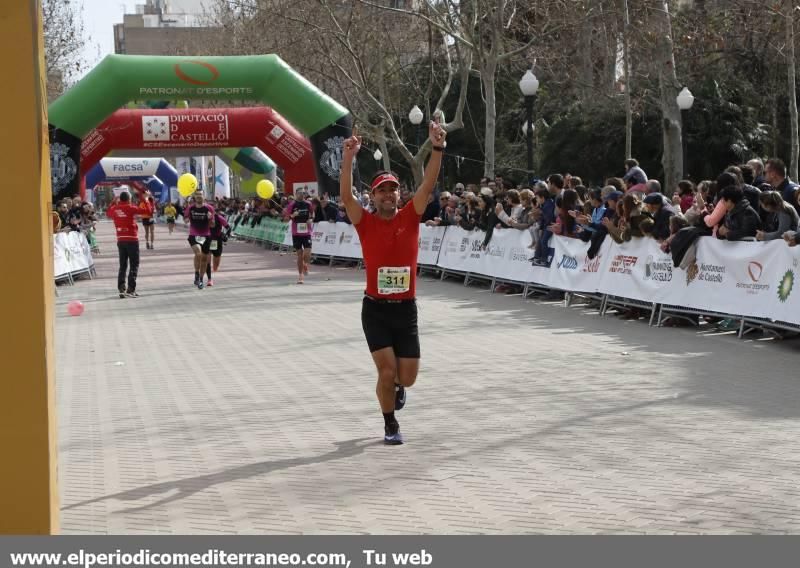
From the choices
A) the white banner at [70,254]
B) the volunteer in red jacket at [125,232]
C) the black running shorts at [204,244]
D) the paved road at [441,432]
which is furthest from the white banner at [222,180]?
the paved road at [441,432]

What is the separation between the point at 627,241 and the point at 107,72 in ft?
66.6

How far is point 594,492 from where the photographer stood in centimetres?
698

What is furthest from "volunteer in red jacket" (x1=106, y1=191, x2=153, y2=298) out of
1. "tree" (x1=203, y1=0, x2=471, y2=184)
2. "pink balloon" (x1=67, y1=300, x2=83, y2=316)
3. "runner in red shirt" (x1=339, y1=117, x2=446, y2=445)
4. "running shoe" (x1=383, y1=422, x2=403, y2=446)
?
"running shoe" (x1=383, y1=422, x2=403, y2=446)

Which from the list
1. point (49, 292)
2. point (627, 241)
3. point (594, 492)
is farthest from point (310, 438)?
point (627, 241)

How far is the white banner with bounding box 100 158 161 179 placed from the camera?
72.8 m

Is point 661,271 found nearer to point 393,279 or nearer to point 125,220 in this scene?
point 393,279

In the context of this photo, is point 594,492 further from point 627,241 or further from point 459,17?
point 459,17

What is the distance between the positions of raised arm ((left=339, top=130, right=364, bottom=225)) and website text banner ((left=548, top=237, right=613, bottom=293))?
9035 mm

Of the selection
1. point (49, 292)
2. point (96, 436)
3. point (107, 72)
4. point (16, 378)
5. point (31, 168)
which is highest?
point (107, 72)

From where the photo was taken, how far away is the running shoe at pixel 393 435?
335 inches

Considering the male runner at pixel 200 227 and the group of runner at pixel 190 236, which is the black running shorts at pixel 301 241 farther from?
the male runner at pixel 200 227

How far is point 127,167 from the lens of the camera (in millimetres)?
74688
